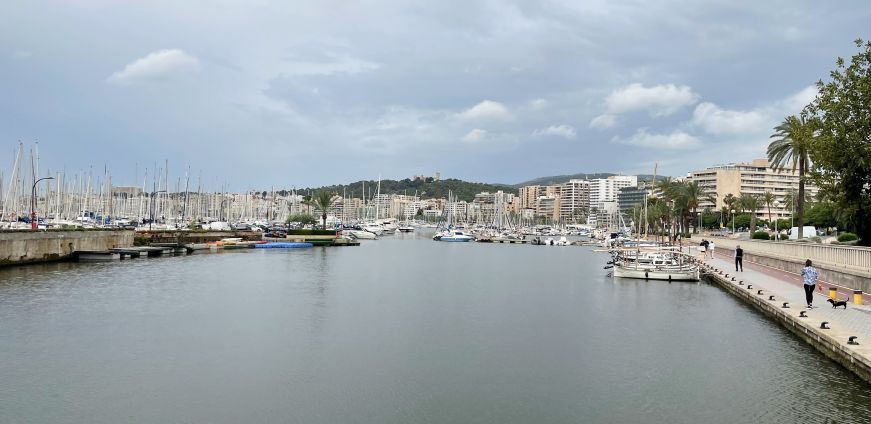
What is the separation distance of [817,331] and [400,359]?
13.2 meters

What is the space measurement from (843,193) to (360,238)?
10865 cm

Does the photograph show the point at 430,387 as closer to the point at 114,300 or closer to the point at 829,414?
the point at 829,414

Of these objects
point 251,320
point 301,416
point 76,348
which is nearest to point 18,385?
point 76,348

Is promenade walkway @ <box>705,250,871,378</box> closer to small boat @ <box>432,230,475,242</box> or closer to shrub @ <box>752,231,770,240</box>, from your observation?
shrub @ <box>752,231,770,240</box>

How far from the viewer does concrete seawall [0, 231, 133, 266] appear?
48156mm

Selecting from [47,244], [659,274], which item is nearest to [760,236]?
[659,274]

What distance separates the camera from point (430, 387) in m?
17.4

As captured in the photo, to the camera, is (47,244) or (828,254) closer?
(828,254)

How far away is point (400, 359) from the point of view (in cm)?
2066

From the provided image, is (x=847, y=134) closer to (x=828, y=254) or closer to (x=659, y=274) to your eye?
(x=828, y=254)

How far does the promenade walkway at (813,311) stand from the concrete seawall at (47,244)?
51.9 meters

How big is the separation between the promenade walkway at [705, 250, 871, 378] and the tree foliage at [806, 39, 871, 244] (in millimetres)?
5073

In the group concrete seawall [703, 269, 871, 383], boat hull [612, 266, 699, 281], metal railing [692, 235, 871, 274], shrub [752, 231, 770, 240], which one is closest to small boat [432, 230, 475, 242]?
shrub [752, 231, 770, 240]

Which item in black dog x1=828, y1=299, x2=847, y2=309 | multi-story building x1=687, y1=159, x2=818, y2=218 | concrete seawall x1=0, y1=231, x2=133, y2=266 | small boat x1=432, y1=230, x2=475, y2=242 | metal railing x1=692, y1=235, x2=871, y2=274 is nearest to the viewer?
black dog x1=828, y1=299, x2=847, y2=309
